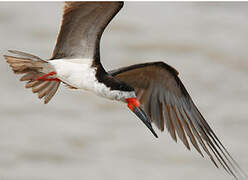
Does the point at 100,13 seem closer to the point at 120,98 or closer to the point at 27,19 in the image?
the point at 120,98

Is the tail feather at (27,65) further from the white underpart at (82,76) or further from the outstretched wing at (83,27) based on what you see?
the outstretched wing at (83,27)

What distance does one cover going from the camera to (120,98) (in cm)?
619

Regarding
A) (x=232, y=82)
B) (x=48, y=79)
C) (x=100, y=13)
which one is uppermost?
(x=100, y=13)

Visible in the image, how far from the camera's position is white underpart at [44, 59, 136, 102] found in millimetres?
6170

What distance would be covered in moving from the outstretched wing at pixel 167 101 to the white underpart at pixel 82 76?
0.65 m

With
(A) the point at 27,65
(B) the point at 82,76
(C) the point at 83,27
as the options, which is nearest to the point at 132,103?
(B) the point at 82,76

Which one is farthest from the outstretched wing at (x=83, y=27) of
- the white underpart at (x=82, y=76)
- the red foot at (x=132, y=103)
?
the red foot at (x=132, y=103)

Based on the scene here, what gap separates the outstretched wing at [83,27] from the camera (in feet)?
19.7

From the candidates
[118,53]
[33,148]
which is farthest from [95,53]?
[118,53]

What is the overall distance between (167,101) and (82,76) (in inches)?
56.1

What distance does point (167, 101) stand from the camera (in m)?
7.34

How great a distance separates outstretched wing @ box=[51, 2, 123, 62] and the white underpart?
0.09m

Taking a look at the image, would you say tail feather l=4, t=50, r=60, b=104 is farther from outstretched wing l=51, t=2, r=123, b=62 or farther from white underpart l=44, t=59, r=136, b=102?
outstretched wing l=51, t=2, r=123, b=62

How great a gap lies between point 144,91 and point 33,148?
286 cm
